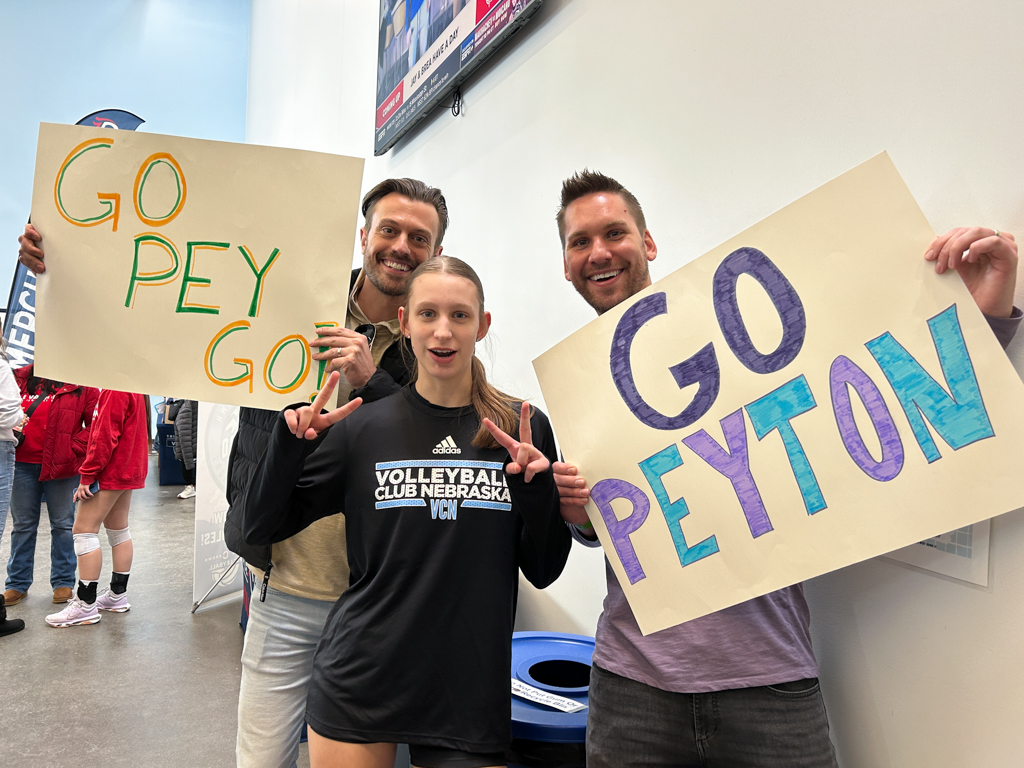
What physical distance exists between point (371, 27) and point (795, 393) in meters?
3.46

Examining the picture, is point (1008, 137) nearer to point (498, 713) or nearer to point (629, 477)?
point (629, 477)

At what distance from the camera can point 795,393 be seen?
2.73 ft

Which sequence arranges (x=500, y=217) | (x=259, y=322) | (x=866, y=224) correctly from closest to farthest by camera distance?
(x=866, y=224) < (x=259, y=322) < (x=500, y=217)

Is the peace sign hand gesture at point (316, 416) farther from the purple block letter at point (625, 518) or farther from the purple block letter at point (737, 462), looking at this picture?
the purple block letter at point (737, 462)

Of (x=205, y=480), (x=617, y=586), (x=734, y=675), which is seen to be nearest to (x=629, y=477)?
(x=617, y=586)

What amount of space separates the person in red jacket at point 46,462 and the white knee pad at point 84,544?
35 cm

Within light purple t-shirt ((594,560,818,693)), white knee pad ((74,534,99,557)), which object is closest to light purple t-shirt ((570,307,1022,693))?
light purple t-shirt ((594,560,818,693))

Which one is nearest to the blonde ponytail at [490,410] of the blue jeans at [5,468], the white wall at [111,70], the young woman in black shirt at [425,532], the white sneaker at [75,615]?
the young woman in black shirt at [425,532]

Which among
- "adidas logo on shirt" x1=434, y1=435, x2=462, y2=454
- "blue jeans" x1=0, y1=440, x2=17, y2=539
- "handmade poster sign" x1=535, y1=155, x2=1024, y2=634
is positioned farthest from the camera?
"blue jeans" x1=0, y1=440, x2=17, y2=539

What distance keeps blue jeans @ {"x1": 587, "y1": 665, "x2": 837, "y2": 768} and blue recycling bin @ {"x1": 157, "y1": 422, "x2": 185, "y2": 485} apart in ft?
24.6

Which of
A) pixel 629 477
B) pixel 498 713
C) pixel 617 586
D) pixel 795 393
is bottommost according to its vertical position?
pixel 498 713

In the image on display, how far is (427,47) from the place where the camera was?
8.59ft

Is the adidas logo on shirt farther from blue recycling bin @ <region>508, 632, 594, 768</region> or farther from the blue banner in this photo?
the blue banner

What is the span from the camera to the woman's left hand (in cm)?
95
